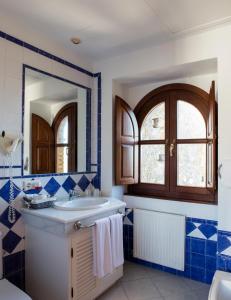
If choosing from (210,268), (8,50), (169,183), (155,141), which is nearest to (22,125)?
(8,50)

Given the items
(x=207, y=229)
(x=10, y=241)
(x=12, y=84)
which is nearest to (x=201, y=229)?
(x=207, y=229)

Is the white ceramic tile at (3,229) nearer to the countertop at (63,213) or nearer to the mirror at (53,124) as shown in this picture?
the countertop at (63,213)

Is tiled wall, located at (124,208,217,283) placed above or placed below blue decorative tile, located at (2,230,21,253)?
below

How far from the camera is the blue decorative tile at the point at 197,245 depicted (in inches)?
89.4

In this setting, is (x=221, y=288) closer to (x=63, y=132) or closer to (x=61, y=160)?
(x=61, y=160)

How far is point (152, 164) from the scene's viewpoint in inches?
110

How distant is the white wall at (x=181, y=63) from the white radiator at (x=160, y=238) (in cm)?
39

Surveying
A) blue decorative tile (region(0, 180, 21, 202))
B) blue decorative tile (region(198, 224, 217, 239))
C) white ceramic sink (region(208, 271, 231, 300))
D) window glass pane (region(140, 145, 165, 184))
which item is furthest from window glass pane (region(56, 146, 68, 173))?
white ceramic sink (region(208, 271, 231, 300))

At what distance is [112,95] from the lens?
2631 millimetres

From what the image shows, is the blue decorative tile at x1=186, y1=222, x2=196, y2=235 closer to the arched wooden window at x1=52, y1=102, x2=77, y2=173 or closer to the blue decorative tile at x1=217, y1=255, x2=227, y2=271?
the blue decorative tile at x1=217, y1=255, x2=227, y2=271

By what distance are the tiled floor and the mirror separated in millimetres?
1226

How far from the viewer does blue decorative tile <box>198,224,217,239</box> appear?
7.29 ft

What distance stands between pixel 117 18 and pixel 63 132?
1.17m

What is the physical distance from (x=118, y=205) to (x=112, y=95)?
124 centimetres
